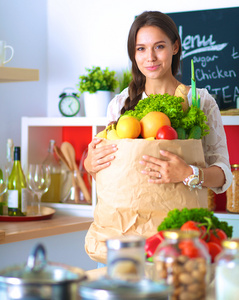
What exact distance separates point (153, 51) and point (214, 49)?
116 centimetres

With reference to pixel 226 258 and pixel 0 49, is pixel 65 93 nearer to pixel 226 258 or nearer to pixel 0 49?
pixel 0 49

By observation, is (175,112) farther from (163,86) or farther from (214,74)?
(214,74)

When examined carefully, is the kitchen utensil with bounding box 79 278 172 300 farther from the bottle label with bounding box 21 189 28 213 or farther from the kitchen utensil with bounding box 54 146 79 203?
the kitchen utensil with bounding box 54 146 79 203

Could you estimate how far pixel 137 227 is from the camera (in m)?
1.37

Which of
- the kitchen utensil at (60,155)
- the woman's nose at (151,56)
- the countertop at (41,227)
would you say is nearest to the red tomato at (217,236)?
the woman's nose at (151,56)

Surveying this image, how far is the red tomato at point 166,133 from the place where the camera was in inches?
51.6

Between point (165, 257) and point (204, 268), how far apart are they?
6cm

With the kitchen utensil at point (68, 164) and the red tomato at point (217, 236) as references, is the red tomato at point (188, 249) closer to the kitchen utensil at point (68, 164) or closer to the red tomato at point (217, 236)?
the red tomato at point (217, 236)

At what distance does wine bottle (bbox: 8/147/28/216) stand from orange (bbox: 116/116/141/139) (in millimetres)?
1300

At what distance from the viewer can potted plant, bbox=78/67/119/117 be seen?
9.11 feet

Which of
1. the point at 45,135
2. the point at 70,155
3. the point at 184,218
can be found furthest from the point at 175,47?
the point at 45,135

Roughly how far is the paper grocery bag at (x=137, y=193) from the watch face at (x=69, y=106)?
5.06ft

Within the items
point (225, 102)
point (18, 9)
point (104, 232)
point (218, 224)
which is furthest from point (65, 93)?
point (218, 224)

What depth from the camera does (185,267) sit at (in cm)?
79
